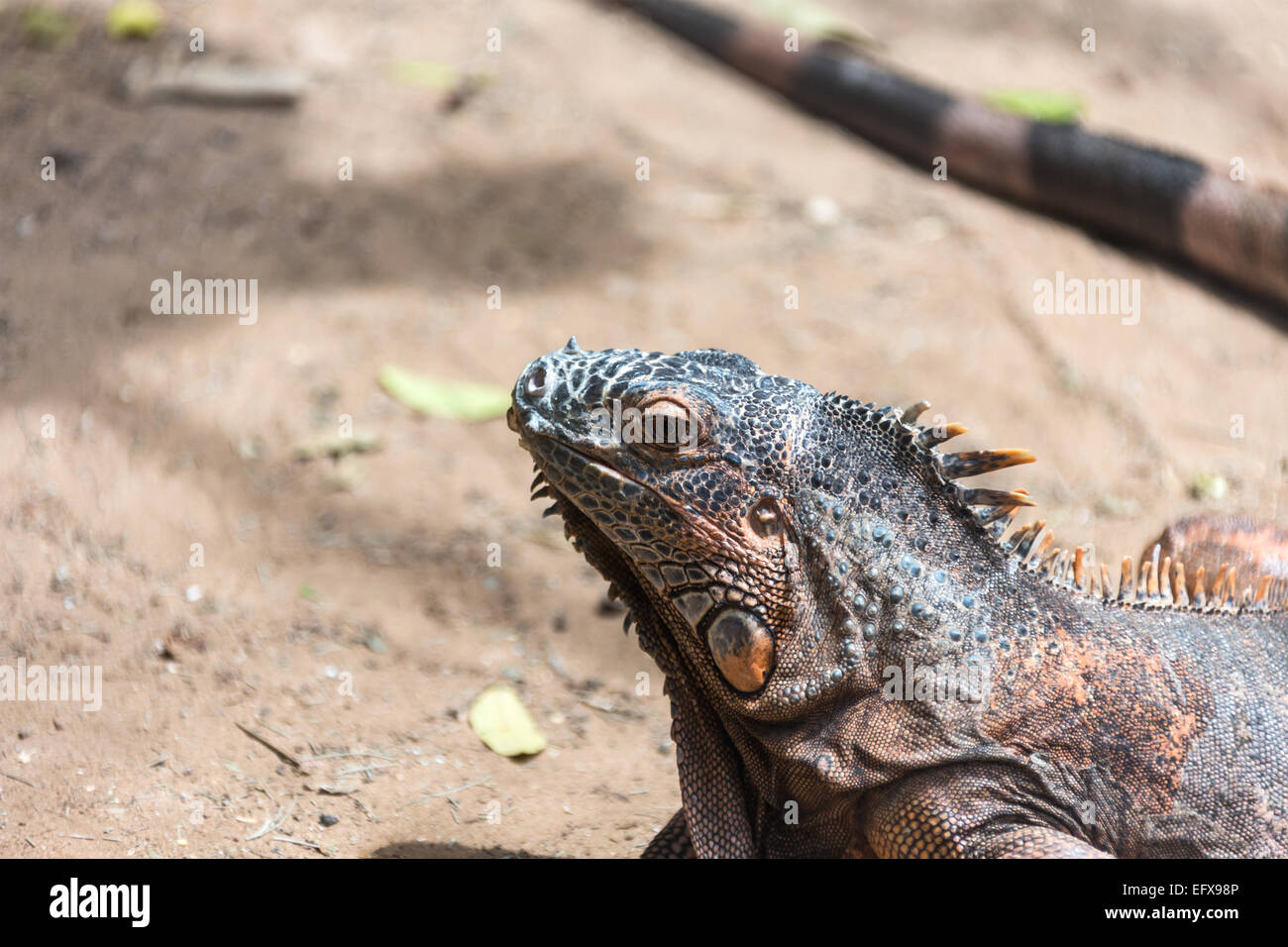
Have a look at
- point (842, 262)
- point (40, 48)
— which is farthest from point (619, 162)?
point (40, 48)

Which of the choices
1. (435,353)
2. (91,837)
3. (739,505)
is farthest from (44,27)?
(739,505)

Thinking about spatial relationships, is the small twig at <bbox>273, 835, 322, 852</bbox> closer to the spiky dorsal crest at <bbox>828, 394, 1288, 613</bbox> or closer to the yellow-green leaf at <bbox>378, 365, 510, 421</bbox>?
the spiky dorsal crest at <bbox>828, 394, 1288, 613</bbox>

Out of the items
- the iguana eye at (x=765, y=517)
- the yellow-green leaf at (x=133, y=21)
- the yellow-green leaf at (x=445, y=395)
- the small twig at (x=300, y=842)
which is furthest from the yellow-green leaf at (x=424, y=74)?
the iguana eye at (x=765, y=517)

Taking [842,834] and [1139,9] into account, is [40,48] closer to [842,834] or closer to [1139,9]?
[842,834]

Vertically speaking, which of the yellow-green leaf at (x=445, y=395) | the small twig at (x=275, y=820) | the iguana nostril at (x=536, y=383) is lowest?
the small twig at (x=275, y=820)

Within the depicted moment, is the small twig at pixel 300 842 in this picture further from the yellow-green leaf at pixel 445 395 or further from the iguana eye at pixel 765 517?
the yellow-green leaf at pixel 445 395

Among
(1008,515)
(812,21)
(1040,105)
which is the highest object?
(812,21)

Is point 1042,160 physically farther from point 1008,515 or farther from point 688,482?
point 688,482
